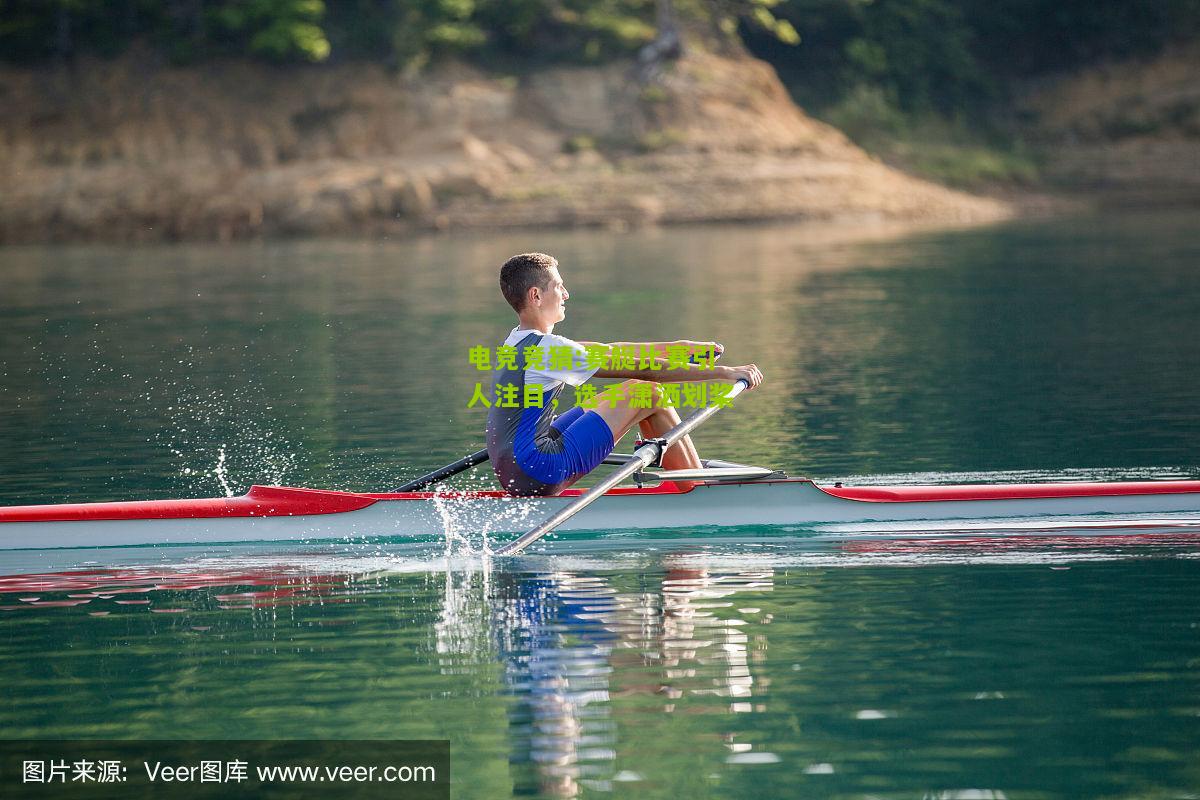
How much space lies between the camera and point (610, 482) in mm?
8359

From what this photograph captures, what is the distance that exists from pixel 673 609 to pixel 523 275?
1830mm

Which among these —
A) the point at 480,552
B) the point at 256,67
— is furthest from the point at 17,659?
the point at 256,67

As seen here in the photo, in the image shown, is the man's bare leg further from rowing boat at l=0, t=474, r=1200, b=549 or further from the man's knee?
rowing boat at l=0, t=474, r=1200, b=549

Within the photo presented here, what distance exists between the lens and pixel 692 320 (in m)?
20.7

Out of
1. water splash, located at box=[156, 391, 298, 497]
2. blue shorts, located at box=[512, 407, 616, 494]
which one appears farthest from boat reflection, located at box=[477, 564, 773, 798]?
water splash, located at box=[156, 391, 298, 497]

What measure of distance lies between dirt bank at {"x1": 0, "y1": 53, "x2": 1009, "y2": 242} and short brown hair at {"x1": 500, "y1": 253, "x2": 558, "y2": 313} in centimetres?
3225

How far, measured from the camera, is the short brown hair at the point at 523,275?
26.5ft

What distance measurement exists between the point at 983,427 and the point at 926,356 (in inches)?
178

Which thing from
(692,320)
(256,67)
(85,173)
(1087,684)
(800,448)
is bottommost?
(1087,684)

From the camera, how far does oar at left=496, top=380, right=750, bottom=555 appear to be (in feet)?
27.0

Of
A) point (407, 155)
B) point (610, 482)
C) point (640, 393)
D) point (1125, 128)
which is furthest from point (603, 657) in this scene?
point (1125, 128)

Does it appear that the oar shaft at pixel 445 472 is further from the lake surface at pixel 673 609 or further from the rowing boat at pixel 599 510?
the lake surface at pixel 673 609

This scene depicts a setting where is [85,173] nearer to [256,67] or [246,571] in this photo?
[256,67]

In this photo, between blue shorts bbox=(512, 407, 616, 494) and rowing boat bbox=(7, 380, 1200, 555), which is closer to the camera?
blue shorts bbox=(512, 407, 616, 494)
